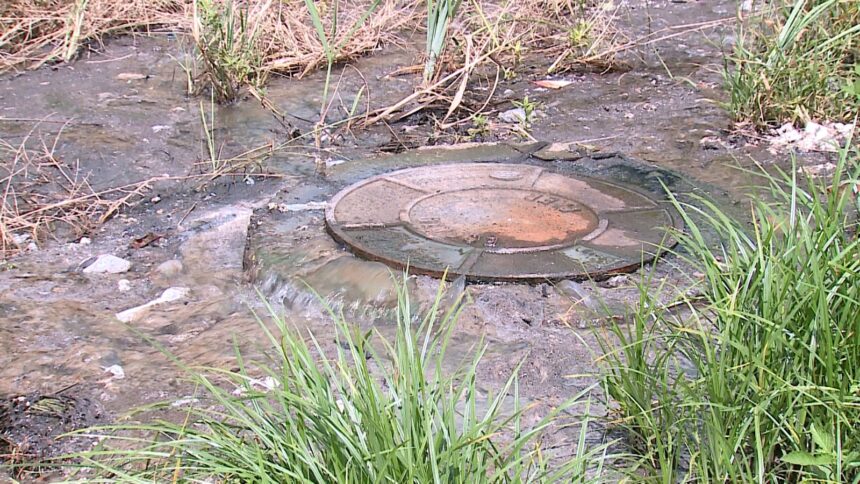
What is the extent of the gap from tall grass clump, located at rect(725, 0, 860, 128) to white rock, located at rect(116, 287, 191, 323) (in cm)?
250

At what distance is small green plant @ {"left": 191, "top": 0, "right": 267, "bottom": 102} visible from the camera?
464cm

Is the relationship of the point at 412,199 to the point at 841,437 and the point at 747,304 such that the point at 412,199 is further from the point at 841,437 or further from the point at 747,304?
the point at 841,437

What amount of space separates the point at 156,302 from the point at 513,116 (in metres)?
2.18

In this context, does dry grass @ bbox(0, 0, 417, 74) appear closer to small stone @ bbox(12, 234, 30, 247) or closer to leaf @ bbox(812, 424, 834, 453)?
small stone @ bbox(12, 234, 30, 247)

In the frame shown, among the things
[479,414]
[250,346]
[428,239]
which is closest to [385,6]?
[428,239]

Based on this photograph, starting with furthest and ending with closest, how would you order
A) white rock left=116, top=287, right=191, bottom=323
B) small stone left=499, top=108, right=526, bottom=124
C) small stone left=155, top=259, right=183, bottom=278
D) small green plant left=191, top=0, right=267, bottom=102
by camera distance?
1. small green plant left=191, top=0, right=267, bottom=102
2. small stone left=499, top=108, right=526, bottom=124
3. small stone left=155, top=259, right=183, bottom=278
4. white rock left=116, top=287, right=191, bottom=323

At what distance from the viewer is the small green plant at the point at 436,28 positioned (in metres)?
4.46

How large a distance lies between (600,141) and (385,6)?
8.45 feet

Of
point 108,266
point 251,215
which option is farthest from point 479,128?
point 108,266

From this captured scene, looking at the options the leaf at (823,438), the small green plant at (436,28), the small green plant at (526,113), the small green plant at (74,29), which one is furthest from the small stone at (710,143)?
the small green plant at (74,29)

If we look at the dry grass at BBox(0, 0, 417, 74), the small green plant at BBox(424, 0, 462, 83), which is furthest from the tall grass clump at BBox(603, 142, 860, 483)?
the dry grass at BBox(0, 0, 417, 74)

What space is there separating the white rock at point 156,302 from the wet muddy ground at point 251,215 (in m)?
0.01

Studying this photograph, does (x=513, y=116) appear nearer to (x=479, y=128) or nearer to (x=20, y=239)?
(x=479, y=128)

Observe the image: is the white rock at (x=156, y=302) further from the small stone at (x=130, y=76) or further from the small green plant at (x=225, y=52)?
the small stone at (x=130, y=76)
